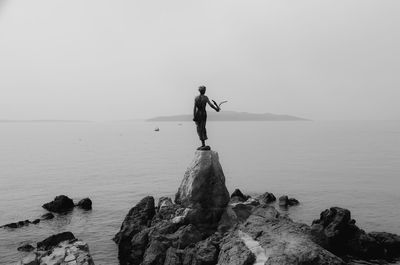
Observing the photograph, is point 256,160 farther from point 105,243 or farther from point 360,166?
point 105,243

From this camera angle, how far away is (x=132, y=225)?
31047mm

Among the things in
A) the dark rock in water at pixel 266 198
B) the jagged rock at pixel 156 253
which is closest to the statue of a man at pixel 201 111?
the jagged rock at pixel 156 253

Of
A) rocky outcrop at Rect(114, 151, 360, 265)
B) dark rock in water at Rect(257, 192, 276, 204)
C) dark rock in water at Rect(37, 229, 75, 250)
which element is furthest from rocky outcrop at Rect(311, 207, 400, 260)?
dark rock in water at Rect(37, 229, 75, 250)

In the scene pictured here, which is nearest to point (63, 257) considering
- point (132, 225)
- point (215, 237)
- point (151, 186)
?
point (215, 237)

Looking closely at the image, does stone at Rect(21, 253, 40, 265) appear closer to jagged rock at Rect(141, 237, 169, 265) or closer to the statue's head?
jagged rock at Rect(141, 237, 169, 265)

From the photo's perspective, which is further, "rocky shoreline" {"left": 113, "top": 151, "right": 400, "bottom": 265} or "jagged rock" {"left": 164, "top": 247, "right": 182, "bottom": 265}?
"jagged rock" {"left": 164, "top": 247, "right": 182, "bottom": 265}

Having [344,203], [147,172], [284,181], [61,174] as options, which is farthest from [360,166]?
[61,174]

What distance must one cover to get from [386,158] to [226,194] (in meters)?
78.4

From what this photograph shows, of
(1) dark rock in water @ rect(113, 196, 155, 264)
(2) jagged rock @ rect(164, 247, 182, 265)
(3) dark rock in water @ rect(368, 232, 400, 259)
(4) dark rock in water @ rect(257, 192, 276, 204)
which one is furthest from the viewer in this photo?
(4) dark rock in water @ rect(257, 192, 276, 204)

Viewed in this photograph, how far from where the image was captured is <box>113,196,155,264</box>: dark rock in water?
29203mm

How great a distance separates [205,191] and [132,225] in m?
8.07

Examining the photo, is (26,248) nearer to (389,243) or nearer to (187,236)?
(187,236)

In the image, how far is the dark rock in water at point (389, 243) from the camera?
2964cm

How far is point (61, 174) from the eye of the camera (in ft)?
241
